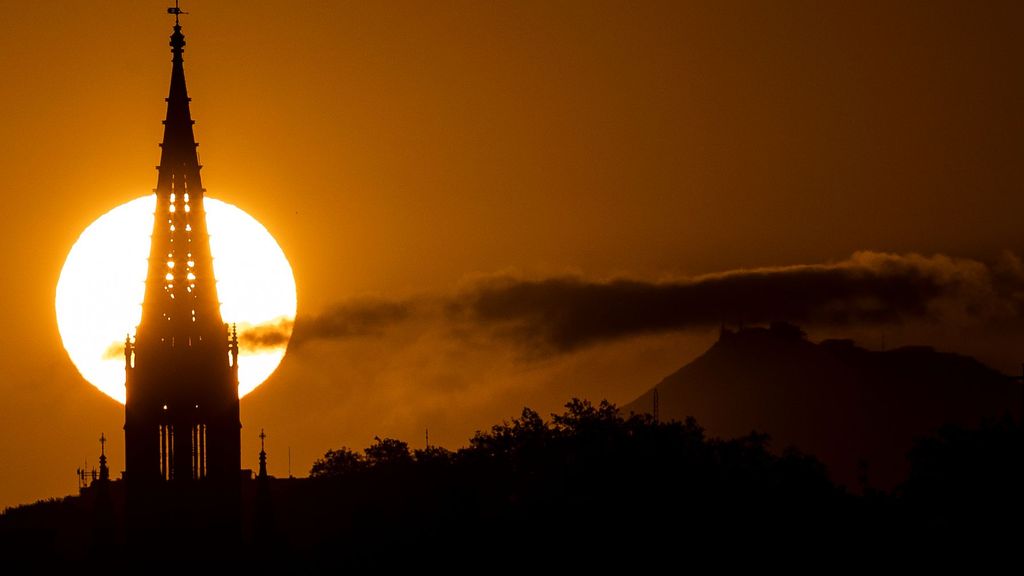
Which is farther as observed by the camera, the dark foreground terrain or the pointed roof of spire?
the pointed roof of spire

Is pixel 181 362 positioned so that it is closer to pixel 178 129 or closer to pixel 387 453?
pixel 178 129

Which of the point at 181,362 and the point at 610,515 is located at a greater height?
the point at 181,362

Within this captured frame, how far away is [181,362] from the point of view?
11844 centimetres

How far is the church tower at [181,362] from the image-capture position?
117812 millimetres

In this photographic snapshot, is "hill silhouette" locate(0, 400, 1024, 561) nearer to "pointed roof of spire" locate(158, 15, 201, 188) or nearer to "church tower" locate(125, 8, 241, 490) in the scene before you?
"church tower" locate(125, 8, 241, 490)

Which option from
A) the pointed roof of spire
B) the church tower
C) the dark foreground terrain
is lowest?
the dark foreground terrain

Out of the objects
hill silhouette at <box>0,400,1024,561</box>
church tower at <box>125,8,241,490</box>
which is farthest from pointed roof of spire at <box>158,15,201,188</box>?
hill silhouette at <box>0,400,1024,561</box>

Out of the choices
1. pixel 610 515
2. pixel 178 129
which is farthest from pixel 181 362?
pixel 610 515

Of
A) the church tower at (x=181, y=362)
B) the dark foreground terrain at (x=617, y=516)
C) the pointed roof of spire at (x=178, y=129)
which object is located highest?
the pointed roof of spire at (x=178, y=129)

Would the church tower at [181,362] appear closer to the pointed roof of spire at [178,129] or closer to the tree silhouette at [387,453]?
the pointed roof of spire at [178,129]

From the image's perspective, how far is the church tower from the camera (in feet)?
387

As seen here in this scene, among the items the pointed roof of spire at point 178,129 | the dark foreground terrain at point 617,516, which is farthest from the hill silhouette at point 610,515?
the pointed roof of spire at point 178,129

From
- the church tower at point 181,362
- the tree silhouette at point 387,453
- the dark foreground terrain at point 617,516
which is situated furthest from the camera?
the tree silhouette at point 387,453

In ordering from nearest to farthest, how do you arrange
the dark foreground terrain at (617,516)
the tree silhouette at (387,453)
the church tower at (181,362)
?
the dark foreground terrain at (617,516), the church tower at (181,362), the tree silhouette at (387,453)
